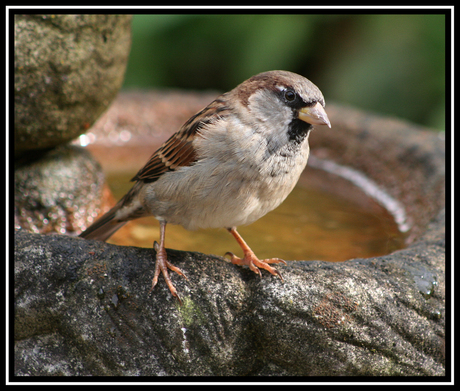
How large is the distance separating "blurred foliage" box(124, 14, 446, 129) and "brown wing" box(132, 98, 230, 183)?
417 centimetres

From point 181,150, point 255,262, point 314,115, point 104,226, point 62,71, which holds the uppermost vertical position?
point 314,115

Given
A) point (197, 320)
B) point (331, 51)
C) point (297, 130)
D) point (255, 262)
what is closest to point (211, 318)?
point (197, 320)

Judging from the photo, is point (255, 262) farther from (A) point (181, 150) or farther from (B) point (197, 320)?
(A) point (181, 150)

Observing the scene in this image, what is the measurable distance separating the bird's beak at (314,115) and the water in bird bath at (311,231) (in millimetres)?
1229

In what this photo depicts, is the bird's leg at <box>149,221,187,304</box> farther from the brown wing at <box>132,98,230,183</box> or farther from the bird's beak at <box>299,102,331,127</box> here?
the bird's beak at <box>299,102,331,127</box>

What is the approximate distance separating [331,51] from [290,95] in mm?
4753

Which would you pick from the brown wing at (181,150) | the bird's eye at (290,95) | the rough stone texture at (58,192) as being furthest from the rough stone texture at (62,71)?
the bird's eye at (290,95)

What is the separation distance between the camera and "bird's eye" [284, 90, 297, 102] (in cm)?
246

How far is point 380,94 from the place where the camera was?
6.70 metres

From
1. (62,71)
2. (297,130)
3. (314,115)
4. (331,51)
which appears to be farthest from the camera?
(331,51)

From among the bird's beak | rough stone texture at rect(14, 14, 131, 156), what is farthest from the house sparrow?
rough stone texture at rect(14, 14, 131, 156)

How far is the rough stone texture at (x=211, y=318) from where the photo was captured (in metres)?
2.26

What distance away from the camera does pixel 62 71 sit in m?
3.32
